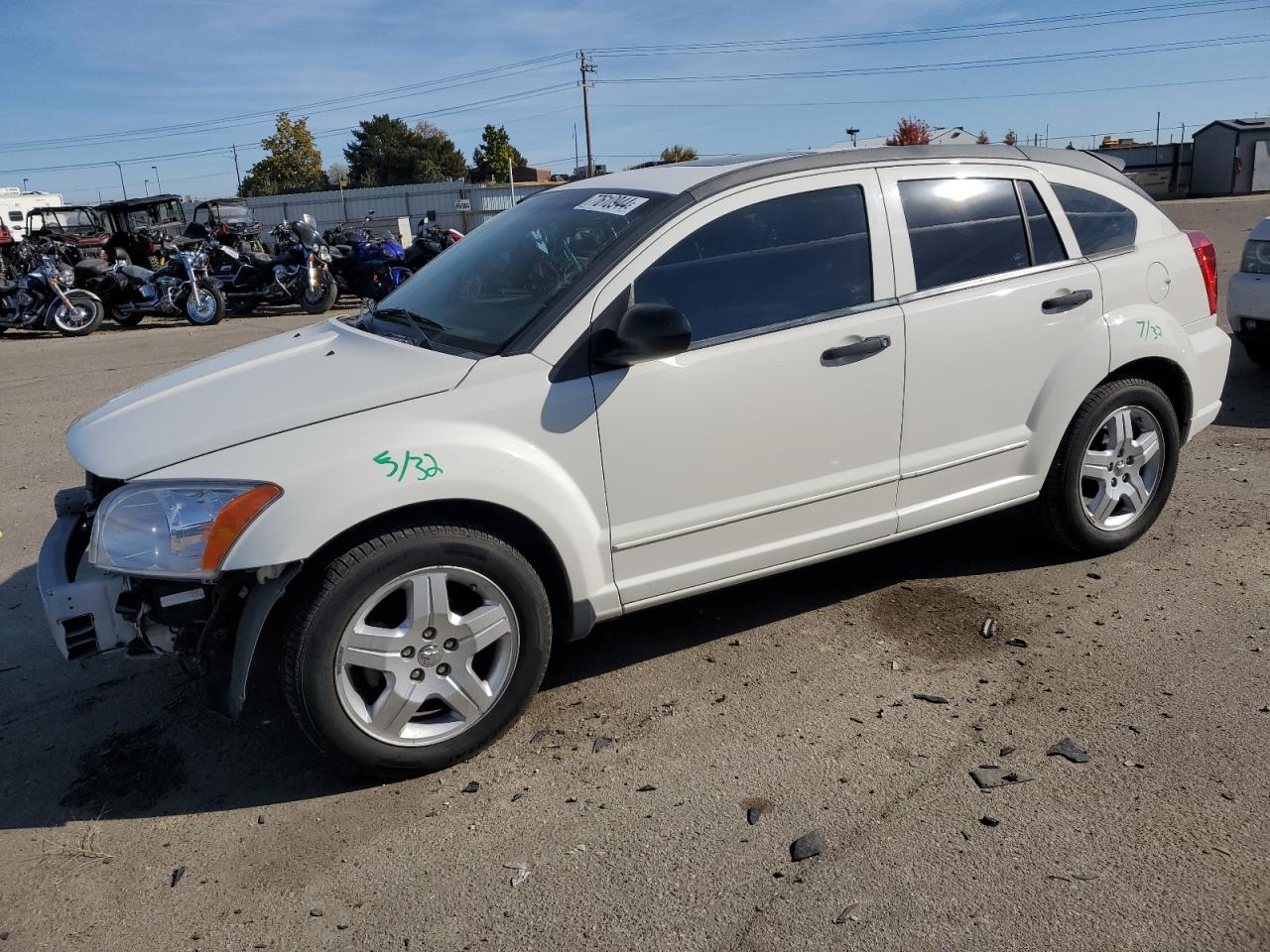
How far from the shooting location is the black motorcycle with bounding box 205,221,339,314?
634 inches

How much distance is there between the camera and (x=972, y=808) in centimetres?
292

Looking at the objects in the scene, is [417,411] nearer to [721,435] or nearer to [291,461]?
[291,461]

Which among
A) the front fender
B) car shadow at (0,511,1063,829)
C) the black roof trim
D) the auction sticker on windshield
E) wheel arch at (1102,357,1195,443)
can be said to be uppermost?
the black roof trim

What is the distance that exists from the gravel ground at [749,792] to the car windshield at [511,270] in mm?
1364

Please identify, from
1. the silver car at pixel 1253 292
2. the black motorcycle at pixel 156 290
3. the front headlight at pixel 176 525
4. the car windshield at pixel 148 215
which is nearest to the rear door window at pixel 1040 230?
the front headlight at pixel 176 525

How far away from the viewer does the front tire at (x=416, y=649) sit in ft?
9.66

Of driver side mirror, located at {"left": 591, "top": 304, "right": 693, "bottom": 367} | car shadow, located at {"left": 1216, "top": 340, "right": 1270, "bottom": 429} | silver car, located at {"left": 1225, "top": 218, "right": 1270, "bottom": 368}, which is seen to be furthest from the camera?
silver car, located at {"left": 1225, "top": 218, "right": 1270, "bottom": 368}

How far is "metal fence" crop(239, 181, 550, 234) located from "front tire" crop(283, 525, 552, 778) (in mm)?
37665

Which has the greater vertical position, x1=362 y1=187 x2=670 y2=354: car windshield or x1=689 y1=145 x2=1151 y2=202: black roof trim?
x1=689 y1=145 x2=1151 y2=202: black roof trim

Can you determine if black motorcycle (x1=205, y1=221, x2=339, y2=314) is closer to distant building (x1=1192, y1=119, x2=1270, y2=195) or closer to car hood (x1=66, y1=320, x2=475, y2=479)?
car hood (x1=66, y1=320, x2=475, y2=479)

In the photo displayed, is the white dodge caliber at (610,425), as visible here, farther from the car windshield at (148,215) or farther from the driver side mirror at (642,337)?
the car windshield at (148,215)

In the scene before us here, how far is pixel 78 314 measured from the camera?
49.5ft

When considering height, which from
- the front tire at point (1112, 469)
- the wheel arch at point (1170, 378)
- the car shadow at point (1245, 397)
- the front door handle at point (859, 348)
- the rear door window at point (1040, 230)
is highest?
the rear door window at point (1040, 230)

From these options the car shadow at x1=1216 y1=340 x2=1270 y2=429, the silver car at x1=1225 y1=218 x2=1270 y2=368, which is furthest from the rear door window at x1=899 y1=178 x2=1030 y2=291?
the silver car at x1=1225 y1=218 x2=1270 y2=368
